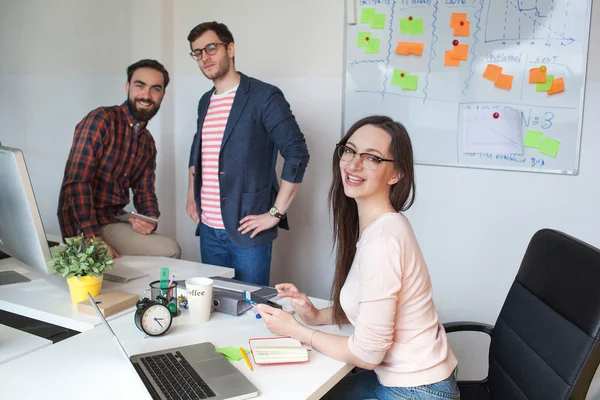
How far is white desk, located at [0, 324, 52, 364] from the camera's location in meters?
1.36

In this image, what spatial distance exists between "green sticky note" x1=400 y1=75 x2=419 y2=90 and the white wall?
1.23 feet

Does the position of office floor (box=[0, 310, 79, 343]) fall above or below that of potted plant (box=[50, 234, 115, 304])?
below

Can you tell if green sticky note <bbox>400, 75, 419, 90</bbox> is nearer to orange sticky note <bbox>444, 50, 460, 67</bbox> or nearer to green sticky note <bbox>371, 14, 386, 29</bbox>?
orange sticky note <bbox>444, 50, 460, 67</bbox>

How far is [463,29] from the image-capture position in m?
2.67

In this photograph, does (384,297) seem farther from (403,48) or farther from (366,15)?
(366,15)

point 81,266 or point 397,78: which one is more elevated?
point 397,78

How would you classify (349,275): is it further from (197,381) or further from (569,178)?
(569,178)

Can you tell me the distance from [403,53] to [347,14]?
39 cm

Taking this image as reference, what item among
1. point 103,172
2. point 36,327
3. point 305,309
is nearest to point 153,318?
point 305,309

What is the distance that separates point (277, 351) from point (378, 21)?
205 cm

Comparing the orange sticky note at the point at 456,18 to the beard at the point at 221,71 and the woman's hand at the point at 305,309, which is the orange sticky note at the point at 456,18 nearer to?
the beard at the point at 221,71

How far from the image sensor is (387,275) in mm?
1312

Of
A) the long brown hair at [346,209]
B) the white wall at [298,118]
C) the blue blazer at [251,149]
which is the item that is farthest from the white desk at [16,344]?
the white wall at [298,118]

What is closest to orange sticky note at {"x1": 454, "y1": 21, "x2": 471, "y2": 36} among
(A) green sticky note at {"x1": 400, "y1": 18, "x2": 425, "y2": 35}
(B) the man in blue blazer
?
(A) green sticky note at {"x1": 400, "y1": 18, "x2": 425, "y2": 35}
